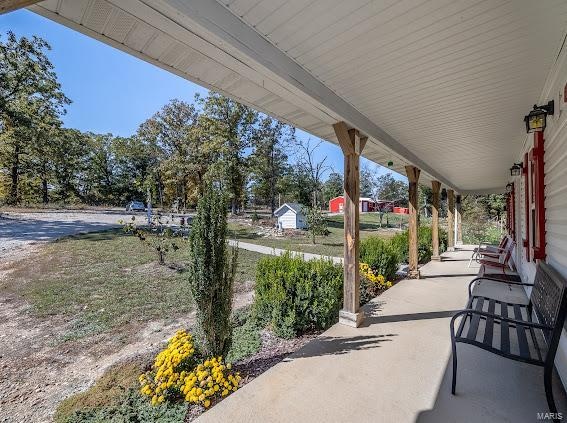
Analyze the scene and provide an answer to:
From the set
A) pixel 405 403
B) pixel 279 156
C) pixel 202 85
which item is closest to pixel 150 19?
pixel 202 85

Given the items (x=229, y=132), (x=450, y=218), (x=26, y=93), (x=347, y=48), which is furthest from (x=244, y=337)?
(x=26, y=93)

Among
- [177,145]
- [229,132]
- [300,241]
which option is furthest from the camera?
[177,145]

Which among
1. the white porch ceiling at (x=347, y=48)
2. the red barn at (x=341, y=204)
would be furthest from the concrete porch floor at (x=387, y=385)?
the red barn at (x=341, y=204)

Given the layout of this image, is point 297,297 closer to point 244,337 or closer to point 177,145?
point 244,337

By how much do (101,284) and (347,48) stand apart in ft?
20.9

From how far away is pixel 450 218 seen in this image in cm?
1016

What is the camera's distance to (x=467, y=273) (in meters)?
6.35

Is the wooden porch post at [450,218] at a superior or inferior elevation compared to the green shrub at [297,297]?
superior

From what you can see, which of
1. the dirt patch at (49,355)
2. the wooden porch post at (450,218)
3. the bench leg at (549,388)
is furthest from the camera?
the wooden porch post at (450,218)

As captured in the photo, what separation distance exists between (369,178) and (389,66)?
39.9m

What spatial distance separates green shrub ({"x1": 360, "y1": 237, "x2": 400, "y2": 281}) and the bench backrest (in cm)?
264

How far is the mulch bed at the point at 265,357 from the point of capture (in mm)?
2436

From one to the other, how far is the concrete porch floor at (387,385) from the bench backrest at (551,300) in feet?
1.76

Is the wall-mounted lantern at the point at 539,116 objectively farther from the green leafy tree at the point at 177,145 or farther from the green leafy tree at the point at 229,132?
the green leafy tree at the point at 177,145
